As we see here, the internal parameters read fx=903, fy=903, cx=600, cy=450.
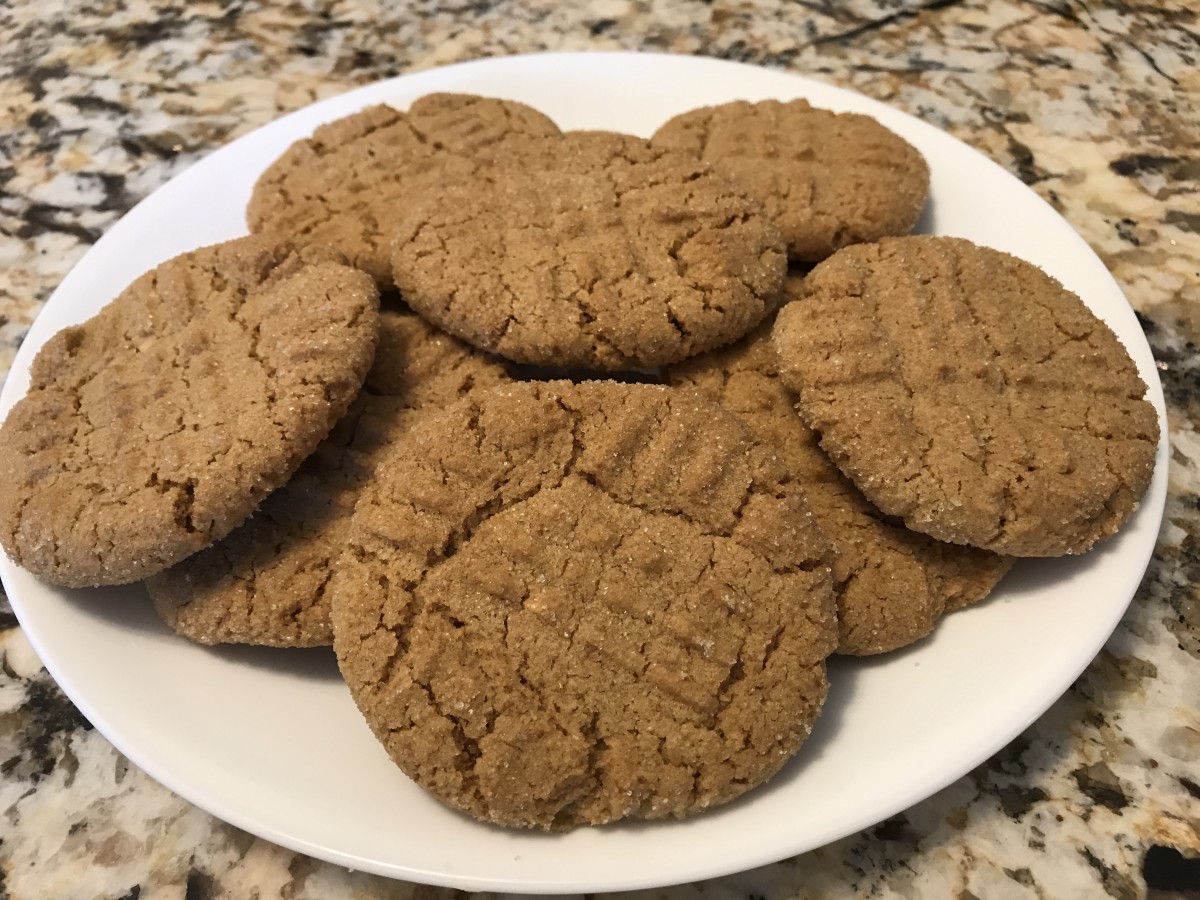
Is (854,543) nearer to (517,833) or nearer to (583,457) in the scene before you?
(583,457)

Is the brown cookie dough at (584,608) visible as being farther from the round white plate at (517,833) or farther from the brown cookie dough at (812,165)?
the brown cookie dough at (812,165)

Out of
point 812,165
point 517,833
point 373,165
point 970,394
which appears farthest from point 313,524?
point 812,165

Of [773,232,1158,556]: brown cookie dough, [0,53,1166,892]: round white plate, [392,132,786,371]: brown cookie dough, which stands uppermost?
[392,132,786,371]: brown cookie dough

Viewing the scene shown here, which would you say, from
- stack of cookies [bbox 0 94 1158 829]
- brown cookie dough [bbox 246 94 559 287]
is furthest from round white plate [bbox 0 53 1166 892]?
brown cookie dough [bbox 246 94 559 287]

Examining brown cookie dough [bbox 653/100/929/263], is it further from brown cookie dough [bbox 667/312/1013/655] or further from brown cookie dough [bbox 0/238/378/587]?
brown cookie dough [bbox 0/238/378/587]

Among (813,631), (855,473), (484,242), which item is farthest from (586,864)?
(484,242)
